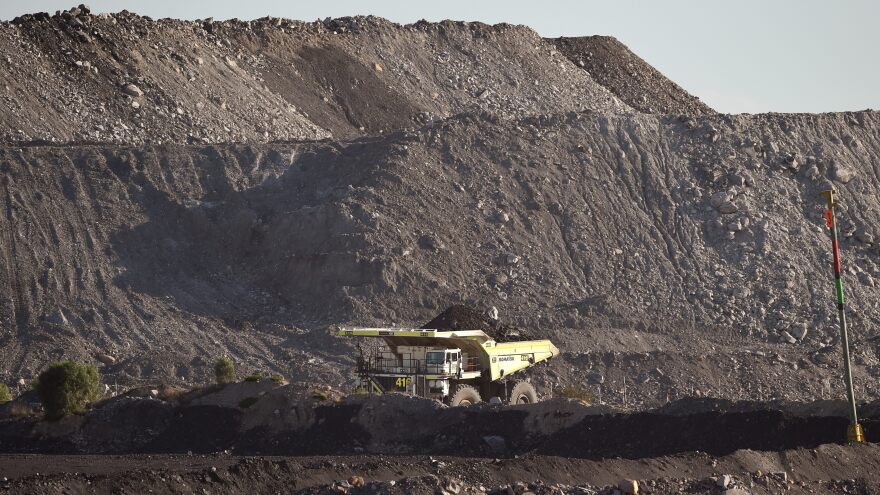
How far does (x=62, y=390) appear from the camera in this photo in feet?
104

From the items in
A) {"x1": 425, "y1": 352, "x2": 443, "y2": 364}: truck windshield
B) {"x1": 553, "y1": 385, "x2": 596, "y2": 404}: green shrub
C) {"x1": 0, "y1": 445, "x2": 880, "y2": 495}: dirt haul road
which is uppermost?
{"x1": 425, "y1": 352, "x2": 443, "y2": 364}: truck windshield

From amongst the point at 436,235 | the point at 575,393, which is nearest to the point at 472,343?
the point at 575,393

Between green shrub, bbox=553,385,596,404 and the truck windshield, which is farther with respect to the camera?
green shrub, bbox=553,385,596,404

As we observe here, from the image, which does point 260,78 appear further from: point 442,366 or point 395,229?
point 442,366

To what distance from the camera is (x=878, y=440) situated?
2627cm

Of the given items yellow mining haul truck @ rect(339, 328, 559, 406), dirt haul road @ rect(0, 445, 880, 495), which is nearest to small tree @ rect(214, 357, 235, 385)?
yellow mining haul truck @ rect(339, 328, 559, 406)

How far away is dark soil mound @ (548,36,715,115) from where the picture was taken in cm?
7919

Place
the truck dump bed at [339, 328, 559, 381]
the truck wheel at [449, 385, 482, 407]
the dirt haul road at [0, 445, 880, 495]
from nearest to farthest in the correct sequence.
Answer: the dirt haul road at [0, 445, 880, 495]
the truck wheel at [449, 385, 482, 407]
the truck dump bed at [339, 328, 559, 381]

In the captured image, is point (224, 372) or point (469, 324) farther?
point (224, 372)

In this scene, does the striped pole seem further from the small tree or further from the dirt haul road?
the small tree

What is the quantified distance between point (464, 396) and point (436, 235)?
17.9m

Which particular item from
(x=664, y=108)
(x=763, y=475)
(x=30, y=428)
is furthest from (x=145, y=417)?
(x=664, y=108)

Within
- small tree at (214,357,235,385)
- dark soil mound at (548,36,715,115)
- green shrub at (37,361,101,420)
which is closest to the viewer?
green shrub at (37,361,101,420)

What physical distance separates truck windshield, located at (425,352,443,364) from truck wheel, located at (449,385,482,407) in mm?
807
